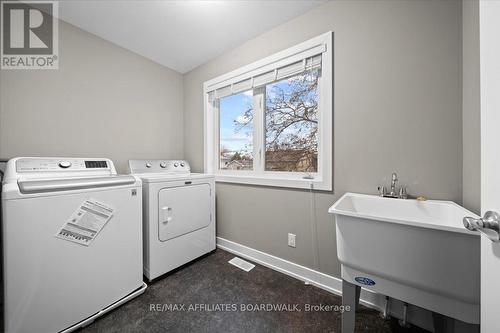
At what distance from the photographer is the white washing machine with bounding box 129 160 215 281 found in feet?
5.16

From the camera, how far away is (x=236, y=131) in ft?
7.32

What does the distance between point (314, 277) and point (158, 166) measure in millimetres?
2009

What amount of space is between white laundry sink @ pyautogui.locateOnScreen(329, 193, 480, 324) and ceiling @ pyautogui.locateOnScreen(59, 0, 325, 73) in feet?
5.73

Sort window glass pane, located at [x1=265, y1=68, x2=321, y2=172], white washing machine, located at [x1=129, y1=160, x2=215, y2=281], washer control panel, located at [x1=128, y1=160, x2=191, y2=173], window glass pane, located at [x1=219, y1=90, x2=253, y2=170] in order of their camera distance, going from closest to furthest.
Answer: white washing machine, located at [x1=129, y1=160, x2=215, y2=281], window glass pane, located at [x1=265, y1=68, x2=321, y2=172], washer control panel, located at [x1=128, y1=160, x2=191, y2=173], window glass pane, located at [x1=219, y1=90, x2=253, y2=170]

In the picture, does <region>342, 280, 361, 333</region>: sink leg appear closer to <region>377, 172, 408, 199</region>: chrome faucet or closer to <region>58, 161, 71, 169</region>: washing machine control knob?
<region>377, 172, 408, 199</region>: chrome faucet

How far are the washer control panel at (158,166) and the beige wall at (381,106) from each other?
1.29 meters

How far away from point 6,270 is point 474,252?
208cm

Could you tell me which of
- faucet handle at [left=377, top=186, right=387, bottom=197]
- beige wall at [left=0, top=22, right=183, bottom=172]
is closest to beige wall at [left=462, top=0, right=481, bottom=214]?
faucet handle at [left=377, top=186, right=387, bottom=197]

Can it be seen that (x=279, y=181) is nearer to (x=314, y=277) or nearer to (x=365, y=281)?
(x=314, y=277)

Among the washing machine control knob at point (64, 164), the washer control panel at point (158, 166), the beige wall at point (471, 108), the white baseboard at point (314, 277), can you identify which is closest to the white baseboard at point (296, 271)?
the white baseboard at point (314, 277)

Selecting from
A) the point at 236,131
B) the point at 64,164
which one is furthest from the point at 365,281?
the point at 64,164

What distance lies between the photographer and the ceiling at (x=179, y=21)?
151 cm

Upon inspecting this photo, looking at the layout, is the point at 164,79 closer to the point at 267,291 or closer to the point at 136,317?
the point at 136,317

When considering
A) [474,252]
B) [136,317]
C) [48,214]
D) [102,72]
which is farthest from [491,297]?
[102,72]
